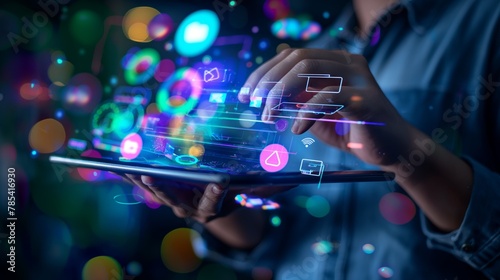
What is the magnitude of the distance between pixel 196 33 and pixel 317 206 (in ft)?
0.90

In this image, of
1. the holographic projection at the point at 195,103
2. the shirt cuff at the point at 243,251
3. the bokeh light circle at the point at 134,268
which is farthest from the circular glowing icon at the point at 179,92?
the bokeh light circle at the point at 134,268

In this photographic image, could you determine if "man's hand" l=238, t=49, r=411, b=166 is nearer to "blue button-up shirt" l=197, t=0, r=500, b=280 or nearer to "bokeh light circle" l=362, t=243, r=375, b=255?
"blue button-up shirt" l=197, t=0, r=500, b=280

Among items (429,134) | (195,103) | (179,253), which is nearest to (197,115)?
(195,103)

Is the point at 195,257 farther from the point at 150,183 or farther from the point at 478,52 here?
the point at 478,52

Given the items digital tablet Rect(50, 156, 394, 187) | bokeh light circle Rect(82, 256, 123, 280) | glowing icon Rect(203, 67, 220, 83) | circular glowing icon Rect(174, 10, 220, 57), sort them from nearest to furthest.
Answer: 1. digital tablet Rect(50, 156, 394, 187)
2. glowing icon Rect(203, 67, 220, 83)
3. circular glowing icon Rect(174, 10, 220, 57)
4. bokeh light circle Rect(82, 256, 123, 280)

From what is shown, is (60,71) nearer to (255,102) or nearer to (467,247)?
(255,102)

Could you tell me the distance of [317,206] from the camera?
479 mm

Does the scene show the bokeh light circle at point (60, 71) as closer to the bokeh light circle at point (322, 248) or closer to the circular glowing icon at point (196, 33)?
the circular glowing icon at point (196, 33)

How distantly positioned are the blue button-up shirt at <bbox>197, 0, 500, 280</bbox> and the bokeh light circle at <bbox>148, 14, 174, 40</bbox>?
218 millimetres

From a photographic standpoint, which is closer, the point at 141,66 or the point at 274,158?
the point at 274,158

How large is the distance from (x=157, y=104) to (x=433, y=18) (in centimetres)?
31

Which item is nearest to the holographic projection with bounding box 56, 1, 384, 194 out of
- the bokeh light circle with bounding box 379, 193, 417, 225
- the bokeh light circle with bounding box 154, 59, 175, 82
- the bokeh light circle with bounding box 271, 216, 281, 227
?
the bokeh light circle with bounding box 154, 59, 175, 82

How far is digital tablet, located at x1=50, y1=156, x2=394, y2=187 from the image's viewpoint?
266mm

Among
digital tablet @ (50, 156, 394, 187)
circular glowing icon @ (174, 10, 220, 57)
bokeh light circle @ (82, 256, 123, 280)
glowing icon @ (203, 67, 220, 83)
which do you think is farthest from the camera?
bokeh light circle @ (82, 256, 123, 280)
